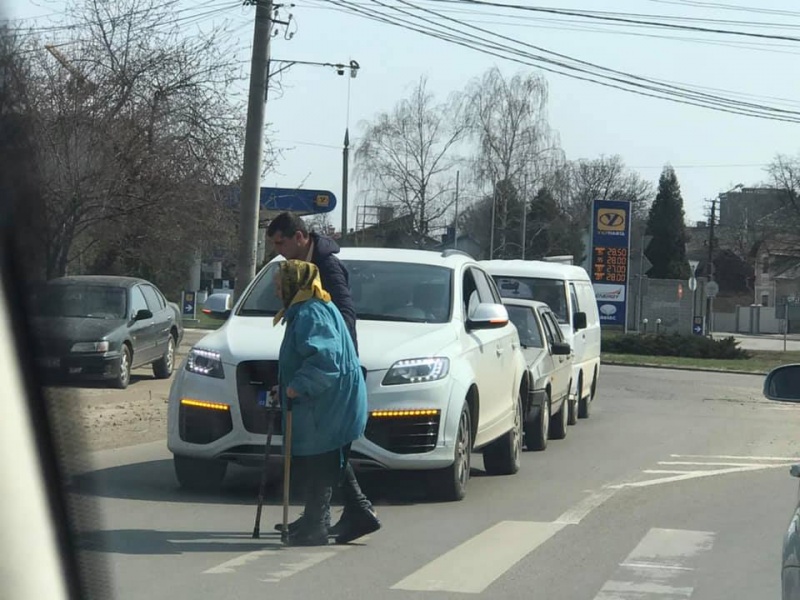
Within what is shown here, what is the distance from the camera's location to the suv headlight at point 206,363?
932cm

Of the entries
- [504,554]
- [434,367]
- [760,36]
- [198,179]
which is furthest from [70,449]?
[760,36]

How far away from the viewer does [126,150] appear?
20.1m

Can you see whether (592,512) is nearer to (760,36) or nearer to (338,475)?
(338,475)

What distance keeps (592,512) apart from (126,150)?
12.5 m

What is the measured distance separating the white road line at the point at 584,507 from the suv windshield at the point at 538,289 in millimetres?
8254

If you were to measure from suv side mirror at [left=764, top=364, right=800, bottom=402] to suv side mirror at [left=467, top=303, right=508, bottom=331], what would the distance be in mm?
5310

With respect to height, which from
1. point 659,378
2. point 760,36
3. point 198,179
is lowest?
point 659,378

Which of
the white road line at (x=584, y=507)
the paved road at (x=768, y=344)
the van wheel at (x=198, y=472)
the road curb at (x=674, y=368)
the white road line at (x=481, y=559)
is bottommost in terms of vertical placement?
the paved road at (x=768, y=344)

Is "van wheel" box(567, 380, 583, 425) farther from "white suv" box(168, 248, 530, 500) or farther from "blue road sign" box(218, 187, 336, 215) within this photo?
"blue road sign" box(218, 187, 336, 215)

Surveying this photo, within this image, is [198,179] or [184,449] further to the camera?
[198,179]

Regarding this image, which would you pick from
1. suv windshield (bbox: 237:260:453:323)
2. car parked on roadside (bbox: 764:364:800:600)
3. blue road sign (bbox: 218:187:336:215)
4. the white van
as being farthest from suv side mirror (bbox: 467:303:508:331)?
blue road sign (bbox: 218:187:336:215)

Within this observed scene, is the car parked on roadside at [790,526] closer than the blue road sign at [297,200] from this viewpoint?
Yes

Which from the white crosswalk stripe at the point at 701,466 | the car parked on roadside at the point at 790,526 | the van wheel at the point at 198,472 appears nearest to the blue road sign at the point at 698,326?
the white crosswalk stripe at the point at 701,466

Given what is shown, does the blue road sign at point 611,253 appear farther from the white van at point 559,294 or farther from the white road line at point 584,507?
the white road line at point 584,507
